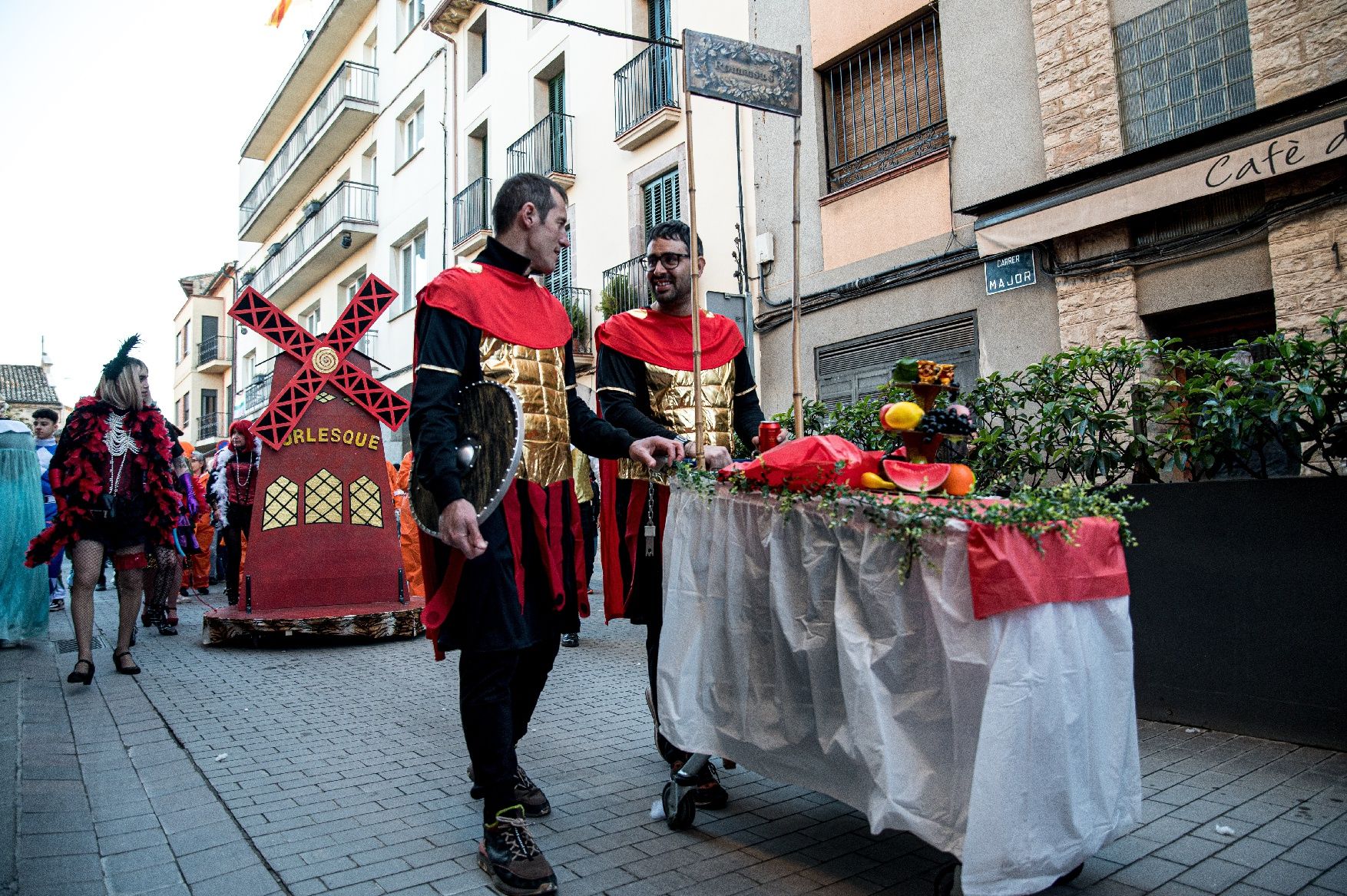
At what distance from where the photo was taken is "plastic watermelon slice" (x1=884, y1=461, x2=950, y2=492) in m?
2.54

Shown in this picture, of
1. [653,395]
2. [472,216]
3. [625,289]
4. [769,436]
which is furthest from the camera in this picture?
[472,216]

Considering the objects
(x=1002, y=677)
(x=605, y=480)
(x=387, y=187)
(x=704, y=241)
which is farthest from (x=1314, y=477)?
(x=387, y=187)

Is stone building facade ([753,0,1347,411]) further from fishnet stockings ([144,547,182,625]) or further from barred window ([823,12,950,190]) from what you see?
fishnet stockings ([144,547,182,625])

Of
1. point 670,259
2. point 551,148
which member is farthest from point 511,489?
point 551,148

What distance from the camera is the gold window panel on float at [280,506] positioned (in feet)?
24.0

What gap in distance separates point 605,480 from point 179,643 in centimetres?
530

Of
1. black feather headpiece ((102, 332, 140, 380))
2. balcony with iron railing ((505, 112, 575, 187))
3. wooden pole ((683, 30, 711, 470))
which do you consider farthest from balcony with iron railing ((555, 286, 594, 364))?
wooden pole ((683, 30, 711, 470))

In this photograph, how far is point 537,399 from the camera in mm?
3145

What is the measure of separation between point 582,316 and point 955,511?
1375 centimetres

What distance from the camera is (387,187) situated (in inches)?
935

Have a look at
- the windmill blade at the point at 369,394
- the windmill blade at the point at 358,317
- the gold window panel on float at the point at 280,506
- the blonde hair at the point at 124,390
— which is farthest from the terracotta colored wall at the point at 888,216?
the blonde hair at the point at 124,390

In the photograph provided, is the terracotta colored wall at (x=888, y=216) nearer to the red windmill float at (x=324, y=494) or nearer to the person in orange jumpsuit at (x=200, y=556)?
the red windmill float at (x=324, y=494)

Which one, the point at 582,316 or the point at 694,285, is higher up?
the point at 582,316

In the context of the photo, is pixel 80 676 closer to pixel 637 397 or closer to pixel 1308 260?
pixel 637 397
